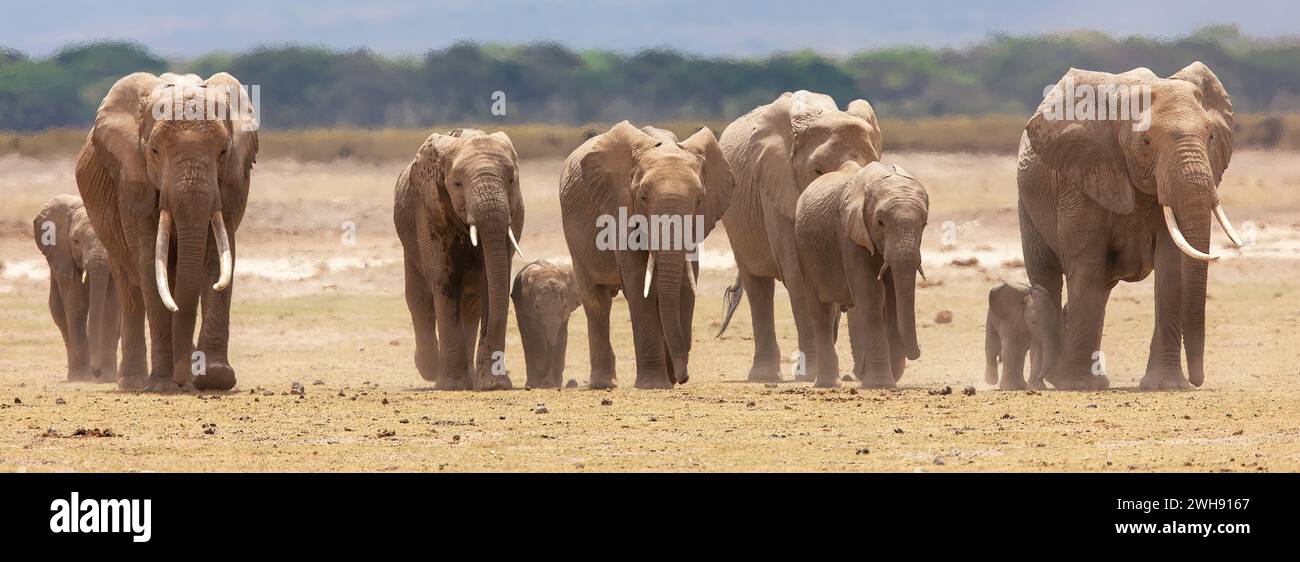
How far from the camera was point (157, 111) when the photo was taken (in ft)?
50.6

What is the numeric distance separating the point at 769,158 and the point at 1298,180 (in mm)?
19052

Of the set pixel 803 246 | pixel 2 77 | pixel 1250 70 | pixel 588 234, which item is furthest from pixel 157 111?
pixel 1250 70

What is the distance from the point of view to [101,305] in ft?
65.4

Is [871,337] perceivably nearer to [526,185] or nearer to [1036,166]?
[1036,166]

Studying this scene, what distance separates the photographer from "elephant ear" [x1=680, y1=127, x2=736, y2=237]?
1686 cm

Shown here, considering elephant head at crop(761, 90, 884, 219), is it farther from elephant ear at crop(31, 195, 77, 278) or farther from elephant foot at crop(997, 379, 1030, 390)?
elephant ear at crop(31, 195, 77, 278)

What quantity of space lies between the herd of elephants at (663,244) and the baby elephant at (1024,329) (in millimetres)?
18

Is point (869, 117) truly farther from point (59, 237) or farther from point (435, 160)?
point (59, 237)

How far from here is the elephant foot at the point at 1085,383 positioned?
53.2 ft

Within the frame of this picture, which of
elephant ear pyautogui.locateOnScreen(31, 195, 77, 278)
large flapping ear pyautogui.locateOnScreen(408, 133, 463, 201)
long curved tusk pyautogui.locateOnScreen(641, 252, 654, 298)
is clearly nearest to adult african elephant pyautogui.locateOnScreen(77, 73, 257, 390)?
large flapping ear pyautogui.locateOnScreen(408, 133, 463, 201)

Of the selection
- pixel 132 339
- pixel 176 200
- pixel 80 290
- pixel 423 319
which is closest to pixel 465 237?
pixel 423 319

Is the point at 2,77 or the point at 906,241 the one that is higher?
the point at 2,77

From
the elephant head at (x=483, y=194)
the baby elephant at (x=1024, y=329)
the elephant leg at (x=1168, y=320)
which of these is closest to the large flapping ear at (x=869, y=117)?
the baby elephant at (x=1024, y=329)

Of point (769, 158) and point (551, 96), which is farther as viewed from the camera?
point (551, 96)
